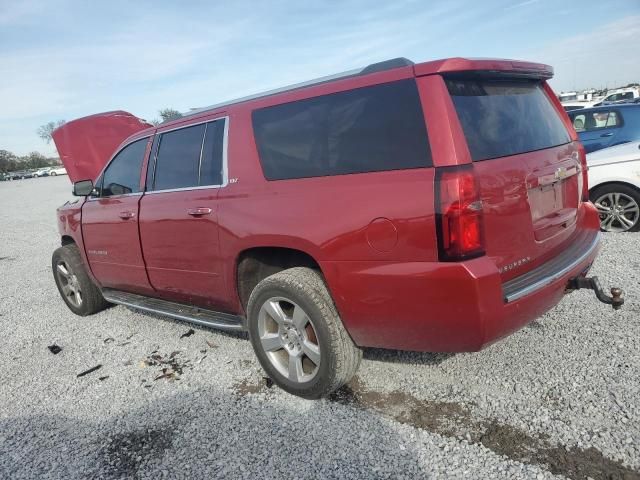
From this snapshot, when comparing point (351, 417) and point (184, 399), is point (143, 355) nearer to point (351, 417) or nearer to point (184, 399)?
point (184, 399)

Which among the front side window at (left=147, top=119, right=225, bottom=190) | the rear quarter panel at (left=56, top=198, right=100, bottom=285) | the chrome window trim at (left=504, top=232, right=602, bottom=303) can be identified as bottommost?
the chrome window trim at (left=504, top=232, right=602, bottom=303)

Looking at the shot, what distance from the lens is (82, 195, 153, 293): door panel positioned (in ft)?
13.7

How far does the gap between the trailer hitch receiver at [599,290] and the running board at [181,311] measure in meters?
2.13

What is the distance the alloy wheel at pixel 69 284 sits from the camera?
17.2 ft

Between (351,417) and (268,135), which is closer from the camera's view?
(351,417)

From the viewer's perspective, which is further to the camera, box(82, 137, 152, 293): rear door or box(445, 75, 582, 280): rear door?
box(82, 137, 152, 293): rear door

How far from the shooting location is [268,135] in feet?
10.3

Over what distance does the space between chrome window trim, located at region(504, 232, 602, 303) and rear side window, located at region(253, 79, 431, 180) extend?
81 cm

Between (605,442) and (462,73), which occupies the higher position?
(462,73)

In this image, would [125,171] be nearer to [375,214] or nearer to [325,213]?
[325,213]

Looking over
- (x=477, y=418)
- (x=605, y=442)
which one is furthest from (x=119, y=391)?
(x=605, y=442)

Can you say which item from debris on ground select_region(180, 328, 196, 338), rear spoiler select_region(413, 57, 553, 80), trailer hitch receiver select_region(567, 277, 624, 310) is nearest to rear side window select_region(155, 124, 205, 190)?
debris on ground select_region(180, 328, 196, 338)

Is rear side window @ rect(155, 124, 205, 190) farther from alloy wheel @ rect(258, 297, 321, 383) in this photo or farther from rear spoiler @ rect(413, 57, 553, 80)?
rear spoiler @ rect(413, 57, 553, 80)

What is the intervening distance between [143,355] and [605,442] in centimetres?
334
